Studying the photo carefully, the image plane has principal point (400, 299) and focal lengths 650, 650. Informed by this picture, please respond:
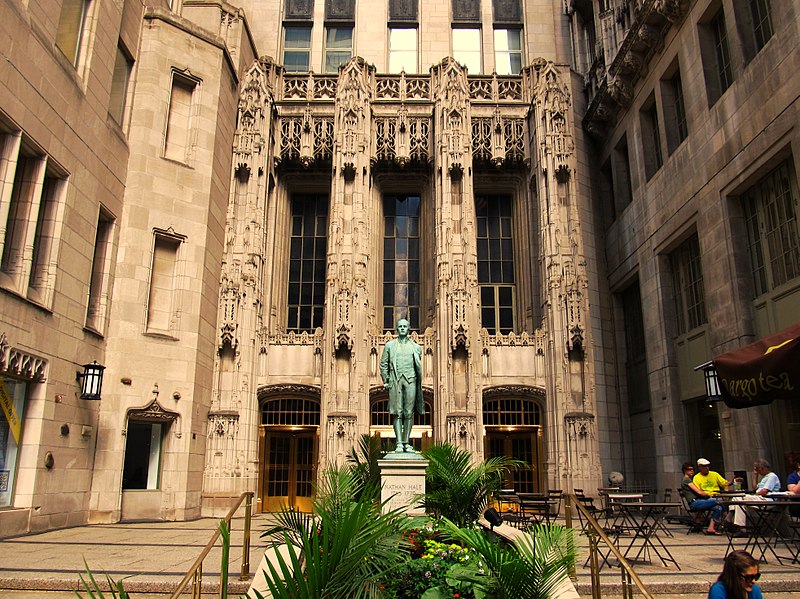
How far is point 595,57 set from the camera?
984 inches

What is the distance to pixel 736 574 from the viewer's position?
17.2ft


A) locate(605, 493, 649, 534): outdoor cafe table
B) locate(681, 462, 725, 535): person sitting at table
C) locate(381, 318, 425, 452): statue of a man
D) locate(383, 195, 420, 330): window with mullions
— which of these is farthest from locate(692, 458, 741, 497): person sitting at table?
locate(383, 195, 420, 330): window with mullions

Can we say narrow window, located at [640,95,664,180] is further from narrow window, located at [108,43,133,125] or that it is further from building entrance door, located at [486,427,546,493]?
narrow window, located at [108,43,133,125]

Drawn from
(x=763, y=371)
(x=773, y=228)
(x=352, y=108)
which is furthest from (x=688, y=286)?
(x=352, y=108)

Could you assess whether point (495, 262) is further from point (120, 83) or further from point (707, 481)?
point (120, 83)

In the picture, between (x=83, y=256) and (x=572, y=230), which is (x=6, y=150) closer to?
(x=83, y=256)

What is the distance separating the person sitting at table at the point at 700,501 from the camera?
11.0 meters

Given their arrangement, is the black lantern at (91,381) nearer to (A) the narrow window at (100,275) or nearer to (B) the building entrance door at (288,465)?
(A) the narrow window at (100,275)

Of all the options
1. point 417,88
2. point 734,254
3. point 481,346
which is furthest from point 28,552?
point 417,88

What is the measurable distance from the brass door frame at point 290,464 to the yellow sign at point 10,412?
9.07 m

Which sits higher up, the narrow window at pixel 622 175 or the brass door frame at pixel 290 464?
the narrow window at pixel 622 175

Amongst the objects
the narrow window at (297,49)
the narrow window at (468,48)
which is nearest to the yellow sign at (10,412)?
the narrow window at (297,49)

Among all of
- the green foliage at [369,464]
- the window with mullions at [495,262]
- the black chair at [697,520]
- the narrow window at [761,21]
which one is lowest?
the black chair at [697,520]

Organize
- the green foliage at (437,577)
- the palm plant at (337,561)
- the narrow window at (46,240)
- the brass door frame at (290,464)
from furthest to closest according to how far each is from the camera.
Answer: the brass door frame at (290,464)
the narrow window at (46,240)
the green foliage at (437,577)
the palm plant at (337,561)
